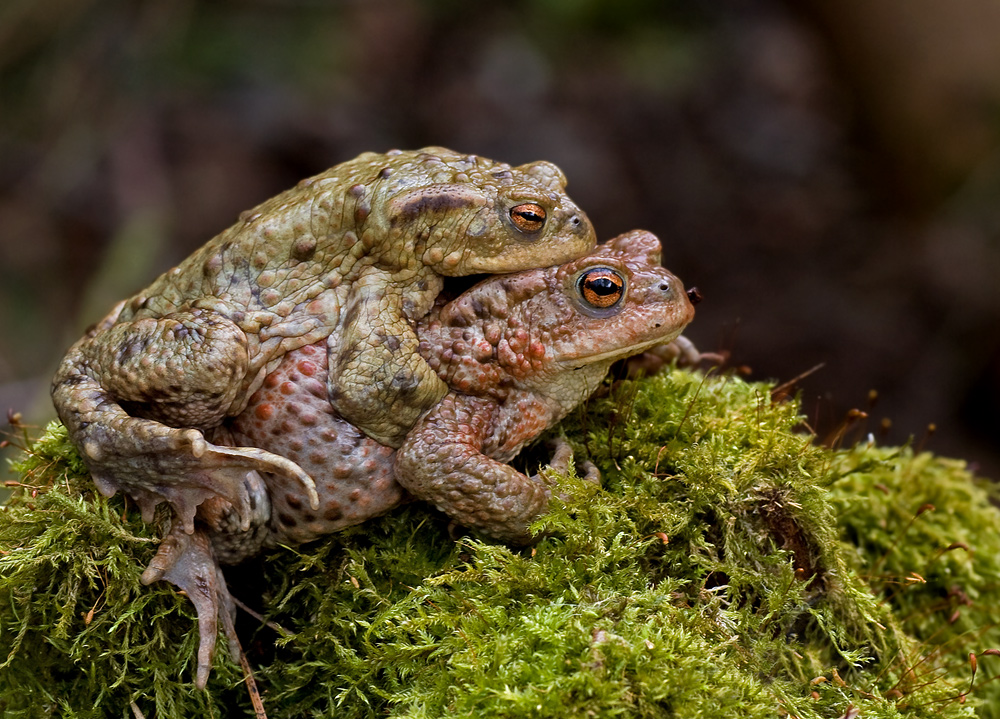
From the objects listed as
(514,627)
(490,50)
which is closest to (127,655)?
(514,627)

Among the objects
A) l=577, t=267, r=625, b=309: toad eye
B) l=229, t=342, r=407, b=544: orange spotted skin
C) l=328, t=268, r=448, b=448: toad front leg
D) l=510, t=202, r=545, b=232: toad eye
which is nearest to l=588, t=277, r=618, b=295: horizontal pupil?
l=577, t=267, r=625, b=309: toad eye

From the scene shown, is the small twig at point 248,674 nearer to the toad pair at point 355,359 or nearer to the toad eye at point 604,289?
the toad pair at point 355,359

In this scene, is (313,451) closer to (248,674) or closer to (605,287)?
(248,674)

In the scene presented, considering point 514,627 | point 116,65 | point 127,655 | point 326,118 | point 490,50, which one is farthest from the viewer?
point 490,50

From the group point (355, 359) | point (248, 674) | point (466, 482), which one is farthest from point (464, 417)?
point (248, 674)

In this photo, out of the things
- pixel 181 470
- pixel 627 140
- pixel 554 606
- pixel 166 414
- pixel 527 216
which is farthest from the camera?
pixel 627 140

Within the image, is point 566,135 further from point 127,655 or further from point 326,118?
point 127,655
